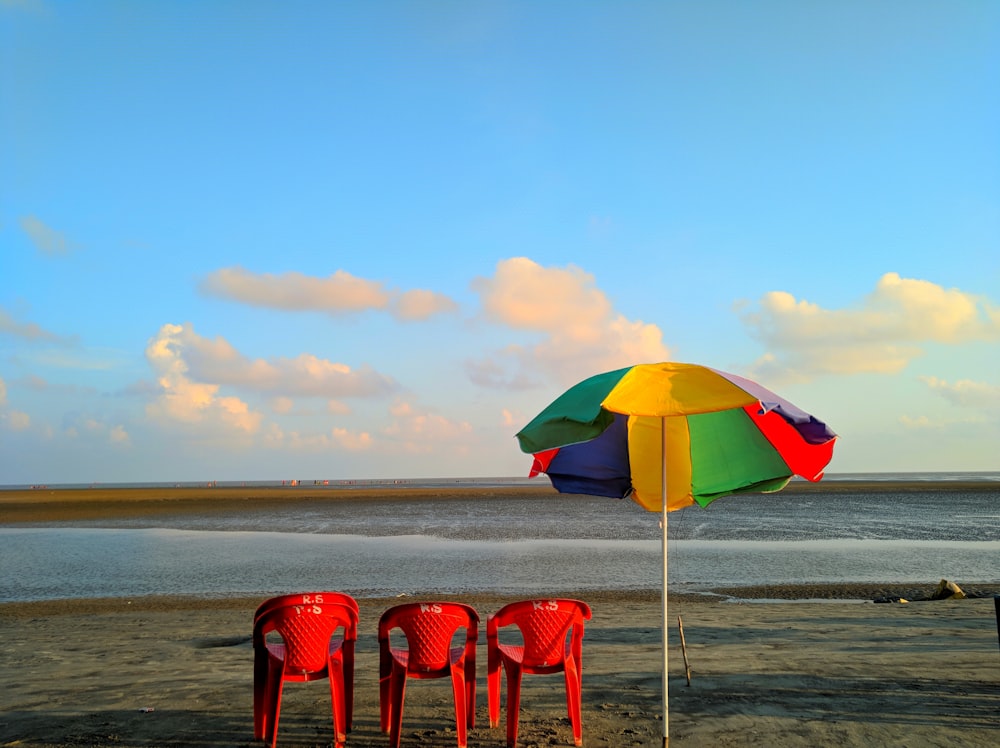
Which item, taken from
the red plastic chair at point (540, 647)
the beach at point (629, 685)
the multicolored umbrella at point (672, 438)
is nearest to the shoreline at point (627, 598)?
the beach at point (629, 685)

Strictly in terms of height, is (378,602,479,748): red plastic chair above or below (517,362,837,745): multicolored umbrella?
below

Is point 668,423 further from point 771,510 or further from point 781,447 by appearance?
point 771,510

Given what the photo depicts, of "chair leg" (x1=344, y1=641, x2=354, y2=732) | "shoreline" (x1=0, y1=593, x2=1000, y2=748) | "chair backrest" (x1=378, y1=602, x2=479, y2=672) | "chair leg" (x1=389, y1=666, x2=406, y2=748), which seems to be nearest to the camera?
"chair leg" (x1=389, y1=666, x2=406, y2=748)

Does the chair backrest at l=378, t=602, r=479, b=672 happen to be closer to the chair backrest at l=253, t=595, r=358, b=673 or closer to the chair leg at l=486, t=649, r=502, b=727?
the chair leg at l=486, t=649, r=502, b=727

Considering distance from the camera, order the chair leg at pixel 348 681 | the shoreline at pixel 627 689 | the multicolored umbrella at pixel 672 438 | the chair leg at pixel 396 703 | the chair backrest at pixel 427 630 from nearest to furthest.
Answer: the multicolored umbrella at pixel 672 438, the chair leg at pixel 396 703, the chair backrest at pixel 427 630, the chair leg at pixel 348 681, the shoreline at pixel 627 689

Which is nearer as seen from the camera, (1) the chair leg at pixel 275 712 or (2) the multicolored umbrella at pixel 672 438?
(2) the multicolored umbrella at pixel 672 438

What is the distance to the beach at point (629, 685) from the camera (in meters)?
5.57

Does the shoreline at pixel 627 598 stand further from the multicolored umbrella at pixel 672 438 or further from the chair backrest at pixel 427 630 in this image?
the chair backrest at pixel 427 630

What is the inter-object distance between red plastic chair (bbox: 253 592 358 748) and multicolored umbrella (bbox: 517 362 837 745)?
1.90 meters

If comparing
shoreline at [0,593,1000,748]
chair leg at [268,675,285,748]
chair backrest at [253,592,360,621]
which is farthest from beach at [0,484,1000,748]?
chair backrest at [253,592,360,621]

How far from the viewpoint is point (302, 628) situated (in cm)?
530

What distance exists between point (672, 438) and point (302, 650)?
325cm

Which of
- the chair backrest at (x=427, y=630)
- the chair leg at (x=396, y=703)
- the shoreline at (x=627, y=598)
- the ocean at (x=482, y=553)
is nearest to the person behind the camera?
the chair leg at (x=396, y=703)

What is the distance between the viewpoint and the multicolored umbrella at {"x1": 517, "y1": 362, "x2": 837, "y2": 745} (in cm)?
457
